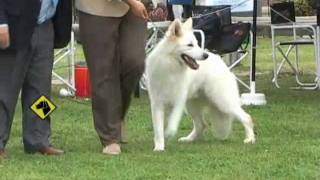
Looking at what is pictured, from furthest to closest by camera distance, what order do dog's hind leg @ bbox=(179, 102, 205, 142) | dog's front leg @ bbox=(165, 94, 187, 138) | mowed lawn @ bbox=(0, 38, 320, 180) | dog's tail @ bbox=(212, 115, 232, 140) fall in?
dog's hind leg @ bbox=(179, 102, 205, 142) → dog's tail @ bbox=(212, 115, 232, 140) → dog's front leg @ bbox=(165, 94, 187, 138) → mowed lawn @ bbox=(0, 38, 320, 180)

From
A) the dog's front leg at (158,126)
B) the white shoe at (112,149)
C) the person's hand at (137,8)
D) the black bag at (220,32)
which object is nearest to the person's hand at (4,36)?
the person's hand at (137,8)

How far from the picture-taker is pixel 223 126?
6.29 m

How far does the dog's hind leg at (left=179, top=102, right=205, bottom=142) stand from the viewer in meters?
6.40

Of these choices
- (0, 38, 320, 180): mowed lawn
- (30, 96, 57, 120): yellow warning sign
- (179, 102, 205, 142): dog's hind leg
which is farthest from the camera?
(179, 102, 205, 142): dog's hind leg

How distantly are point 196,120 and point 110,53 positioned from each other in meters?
1.27

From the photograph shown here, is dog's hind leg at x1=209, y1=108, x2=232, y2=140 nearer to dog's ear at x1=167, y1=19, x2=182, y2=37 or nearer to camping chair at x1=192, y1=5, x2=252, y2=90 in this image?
dog's ear at x1=167, y1=19, x2=182, y2=37

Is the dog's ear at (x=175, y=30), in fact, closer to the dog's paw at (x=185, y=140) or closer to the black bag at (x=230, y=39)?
the dog's paw at (x=185, y=140)

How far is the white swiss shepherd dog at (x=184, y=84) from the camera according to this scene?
5750mm

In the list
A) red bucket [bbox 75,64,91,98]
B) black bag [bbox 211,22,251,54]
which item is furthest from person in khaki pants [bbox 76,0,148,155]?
red bucket [bbox 75,64,91,98]

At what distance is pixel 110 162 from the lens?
513 centimetres

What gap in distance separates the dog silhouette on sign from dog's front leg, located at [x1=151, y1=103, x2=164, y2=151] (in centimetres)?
92

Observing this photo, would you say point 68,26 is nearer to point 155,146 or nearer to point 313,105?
point 155,146

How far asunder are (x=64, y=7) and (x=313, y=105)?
389 cm

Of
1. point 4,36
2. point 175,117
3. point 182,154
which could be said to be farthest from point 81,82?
point 4,36
